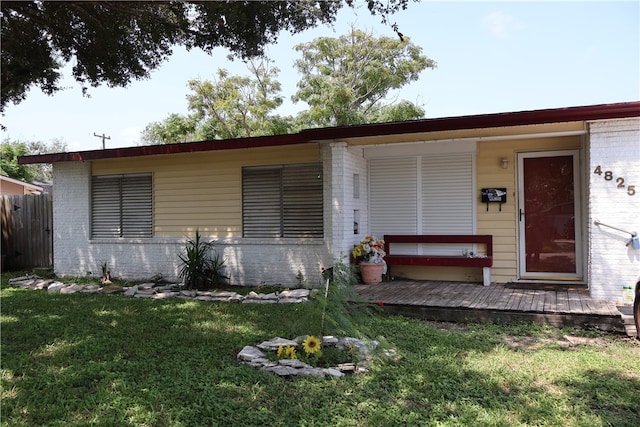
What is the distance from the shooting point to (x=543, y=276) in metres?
6.92

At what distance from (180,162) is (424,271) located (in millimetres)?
5079

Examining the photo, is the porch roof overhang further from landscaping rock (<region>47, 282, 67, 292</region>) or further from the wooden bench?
landscaping rock (<region>47, 282, 67, 292</region>)

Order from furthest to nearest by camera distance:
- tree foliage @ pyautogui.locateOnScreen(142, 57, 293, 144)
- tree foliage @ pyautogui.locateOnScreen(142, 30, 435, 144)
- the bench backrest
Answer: tree foliage @ pyautogui.locateOnScreen(142, 57, 293, 144)
tree foliage @ pyautogui.locateOnScreen(142, 30, 435, 144)
the bench backrest

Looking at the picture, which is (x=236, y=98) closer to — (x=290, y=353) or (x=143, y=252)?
(x=143, y=252)

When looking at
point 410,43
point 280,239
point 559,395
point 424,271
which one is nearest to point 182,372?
point 559,395

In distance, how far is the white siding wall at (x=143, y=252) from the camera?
7684 mm

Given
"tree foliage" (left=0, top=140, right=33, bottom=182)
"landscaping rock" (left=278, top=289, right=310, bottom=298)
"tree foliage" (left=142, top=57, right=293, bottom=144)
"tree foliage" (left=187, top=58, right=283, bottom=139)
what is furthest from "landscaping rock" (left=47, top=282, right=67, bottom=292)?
"tree foliage" (left=0, top=140, right=33, bottom=182)

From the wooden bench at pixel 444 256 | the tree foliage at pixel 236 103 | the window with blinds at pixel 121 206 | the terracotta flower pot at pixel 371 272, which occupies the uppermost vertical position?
the tree foliage at pixel 236 103

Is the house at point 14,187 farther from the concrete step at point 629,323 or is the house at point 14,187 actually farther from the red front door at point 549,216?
the concrete step at point 629,323

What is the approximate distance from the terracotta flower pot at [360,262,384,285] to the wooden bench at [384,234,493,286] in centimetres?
29

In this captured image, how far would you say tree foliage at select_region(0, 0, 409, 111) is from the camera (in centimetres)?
604

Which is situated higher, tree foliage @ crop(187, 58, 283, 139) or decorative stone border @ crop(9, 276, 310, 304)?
tree foliage @ crop(187, 58, 283, 139)

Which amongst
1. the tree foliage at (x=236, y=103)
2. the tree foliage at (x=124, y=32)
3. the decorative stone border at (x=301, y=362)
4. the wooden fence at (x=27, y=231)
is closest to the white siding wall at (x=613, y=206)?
the tree foliage at (x=124, y=32)

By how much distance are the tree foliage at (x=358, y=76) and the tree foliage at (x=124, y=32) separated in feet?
40.1
